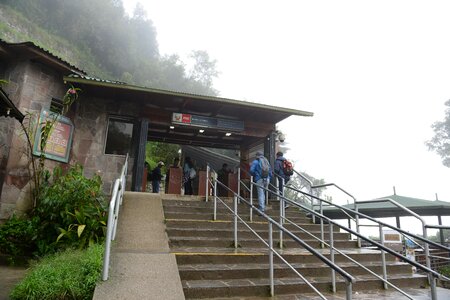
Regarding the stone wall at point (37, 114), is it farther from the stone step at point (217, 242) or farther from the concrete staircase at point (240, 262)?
the stone step at point (217, 242)

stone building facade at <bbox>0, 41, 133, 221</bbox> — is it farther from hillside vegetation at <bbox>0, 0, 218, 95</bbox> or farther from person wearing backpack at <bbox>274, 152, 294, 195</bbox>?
hillside vegetation at <bbox>0, 0, 218, 95</bbox>

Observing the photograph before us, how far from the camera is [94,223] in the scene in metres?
5.63

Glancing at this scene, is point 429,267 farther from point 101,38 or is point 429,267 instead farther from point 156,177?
point 101,38

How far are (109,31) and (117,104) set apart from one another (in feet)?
94.0

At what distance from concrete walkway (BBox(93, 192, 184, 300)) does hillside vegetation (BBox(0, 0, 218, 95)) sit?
23.8m

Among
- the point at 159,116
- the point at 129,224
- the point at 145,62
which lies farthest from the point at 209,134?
the point at 145,62

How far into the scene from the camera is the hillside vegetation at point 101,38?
26.6 metres

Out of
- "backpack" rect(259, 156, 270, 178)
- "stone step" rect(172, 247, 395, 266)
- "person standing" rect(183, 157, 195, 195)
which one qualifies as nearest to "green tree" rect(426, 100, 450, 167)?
"person standing" rect(183, 157, 195, 195)

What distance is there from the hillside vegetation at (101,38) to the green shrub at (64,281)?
24893 millimetres

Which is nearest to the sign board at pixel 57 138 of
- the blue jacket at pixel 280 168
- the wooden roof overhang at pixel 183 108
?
the wooden roof overhang at pixel 183 108

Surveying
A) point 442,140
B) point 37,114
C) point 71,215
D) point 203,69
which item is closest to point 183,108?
point 37,114

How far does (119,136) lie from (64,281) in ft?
22.3

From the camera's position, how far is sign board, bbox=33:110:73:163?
8039 millimetres

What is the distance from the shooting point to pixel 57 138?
8.47 metres
